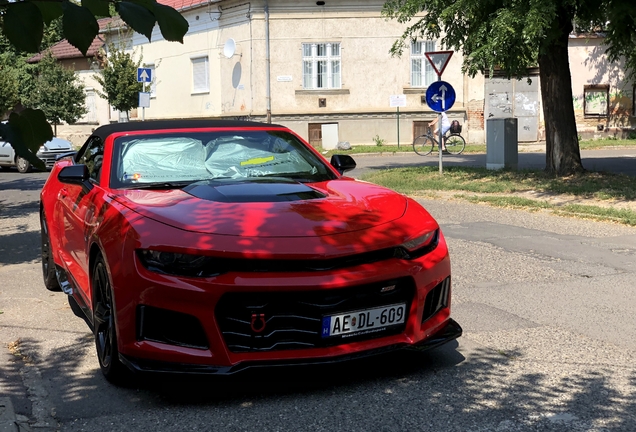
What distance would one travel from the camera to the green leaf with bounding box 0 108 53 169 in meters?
2.74

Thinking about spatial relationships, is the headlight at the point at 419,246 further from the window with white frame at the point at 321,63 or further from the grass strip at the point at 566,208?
the window with white frame at the point at 321,63

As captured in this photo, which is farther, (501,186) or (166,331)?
(501,186)

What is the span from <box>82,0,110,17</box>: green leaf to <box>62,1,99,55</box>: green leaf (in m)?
0.01

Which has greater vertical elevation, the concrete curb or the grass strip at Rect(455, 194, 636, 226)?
the grass strip at Rect(455, 194, 636, 226)

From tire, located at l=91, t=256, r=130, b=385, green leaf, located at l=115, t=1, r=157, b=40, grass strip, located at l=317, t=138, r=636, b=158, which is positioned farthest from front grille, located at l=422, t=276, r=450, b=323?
grass strip, located at l=317, t=138, r=636, b=158

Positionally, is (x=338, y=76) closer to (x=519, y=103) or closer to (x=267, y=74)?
(x=267, y=74)

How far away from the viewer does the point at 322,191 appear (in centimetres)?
520

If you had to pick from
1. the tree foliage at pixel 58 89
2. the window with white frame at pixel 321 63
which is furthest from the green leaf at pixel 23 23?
the tree foliage at pixel 58 89

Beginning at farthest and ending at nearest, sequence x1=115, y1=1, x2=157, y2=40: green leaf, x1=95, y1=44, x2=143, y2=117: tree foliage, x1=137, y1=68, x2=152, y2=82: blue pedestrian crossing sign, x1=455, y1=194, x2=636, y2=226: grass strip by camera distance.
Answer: x1=95, y1=44, x2=143, y2=117: tree foliage
x1=137, y1=68, x2=152, y2=82: blue pedestrian crossing sign
x1=455, y1=194, x2=636, y2=226: grass strip
x1=115, y1=1, x2=157, y2=40: green leaf

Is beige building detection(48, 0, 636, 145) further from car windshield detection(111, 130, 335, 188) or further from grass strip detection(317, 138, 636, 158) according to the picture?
car windshield detection(111, 130, 335, 188)

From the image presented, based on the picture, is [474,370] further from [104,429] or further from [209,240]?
[104,429]

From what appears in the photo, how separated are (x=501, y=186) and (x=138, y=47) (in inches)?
1118

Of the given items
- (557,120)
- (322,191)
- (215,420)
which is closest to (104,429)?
(215,420)

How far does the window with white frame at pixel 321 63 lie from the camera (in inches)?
1319
